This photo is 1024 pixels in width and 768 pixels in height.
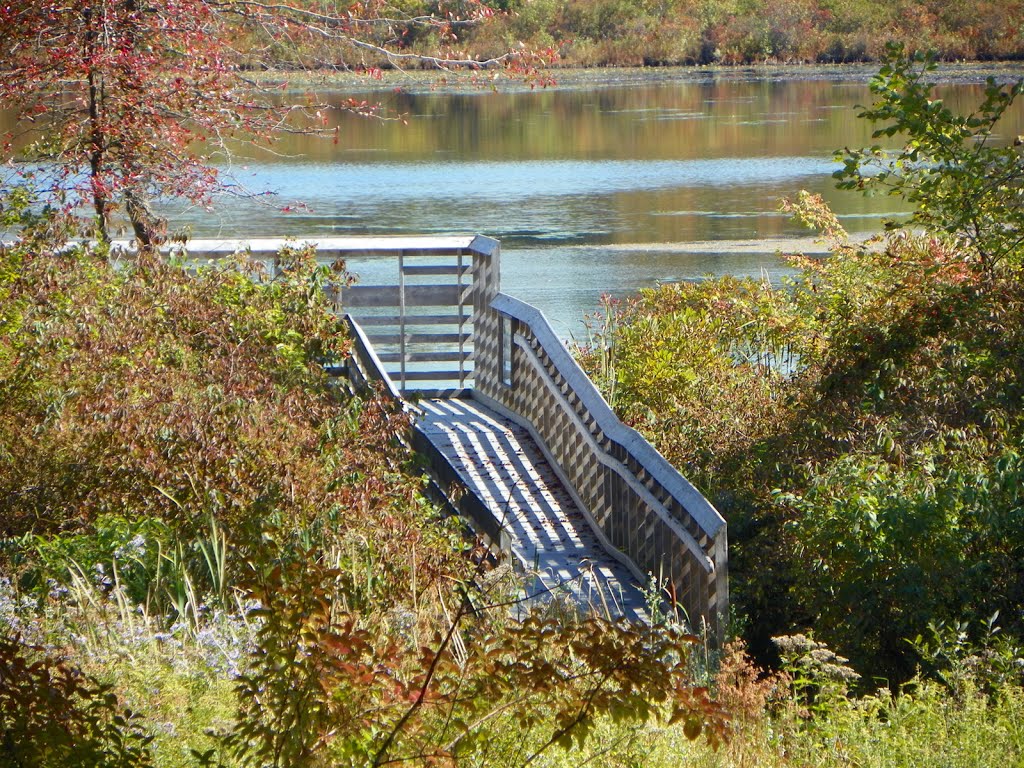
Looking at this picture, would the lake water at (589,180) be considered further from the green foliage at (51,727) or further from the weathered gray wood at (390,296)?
the green foliage at (51,727)

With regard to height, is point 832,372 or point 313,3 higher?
point 313,3

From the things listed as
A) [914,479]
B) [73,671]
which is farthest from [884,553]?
[73,671]

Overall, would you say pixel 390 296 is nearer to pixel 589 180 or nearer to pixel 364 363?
pixel 364 363

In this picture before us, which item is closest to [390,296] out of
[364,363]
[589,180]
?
[364,363]

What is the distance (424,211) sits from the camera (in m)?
25.3

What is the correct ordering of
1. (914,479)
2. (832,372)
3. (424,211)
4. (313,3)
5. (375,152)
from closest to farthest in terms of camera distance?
(914,479)
(832,372)
(313,3)
(424,211)
(375,152)

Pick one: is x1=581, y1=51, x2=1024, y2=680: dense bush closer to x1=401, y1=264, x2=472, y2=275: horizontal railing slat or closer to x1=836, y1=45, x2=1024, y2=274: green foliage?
x1=836, y1=45, x2=1024, y2=274: green foliage

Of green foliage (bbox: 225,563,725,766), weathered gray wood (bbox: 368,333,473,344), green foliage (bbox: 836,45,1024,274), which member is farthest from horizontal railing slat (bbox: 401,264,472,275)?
green foliage (bbox: 225,563,725,766)

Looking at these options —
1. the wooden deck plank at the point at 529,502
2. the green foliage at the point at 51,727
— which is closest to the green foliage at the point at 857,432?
the wooden deck plank at the point at 529,502

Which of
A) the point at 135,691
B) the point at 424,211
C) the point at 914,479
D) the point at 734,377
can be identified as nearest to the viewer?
the point at 135,691

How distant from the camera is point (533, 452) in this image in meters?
9.64

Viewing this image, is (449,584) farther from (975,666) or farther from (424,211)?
(424,211)

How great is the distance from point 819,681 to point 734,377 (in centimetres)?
459

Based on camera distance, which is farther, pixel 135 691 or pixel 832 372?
pixel 832 372
